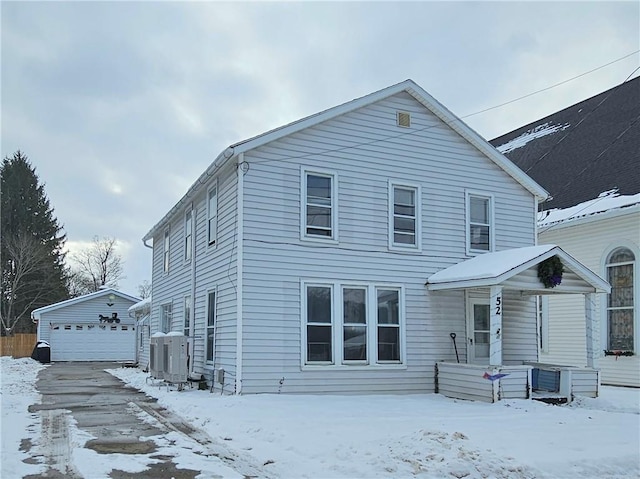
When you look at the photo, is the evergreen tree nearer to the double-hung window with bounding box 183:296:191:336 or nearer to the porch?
the double-hung window with bounding box 183:296:191:336

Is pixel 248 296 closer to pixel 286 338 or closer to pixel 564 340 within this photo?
pixel 286 338

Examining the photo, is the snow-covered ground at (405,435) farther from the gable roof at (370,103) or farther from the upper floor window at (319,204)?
the gable roof at (370,103)

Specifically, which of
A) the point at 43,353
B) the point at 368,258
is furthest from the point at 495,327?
the point at 43,353

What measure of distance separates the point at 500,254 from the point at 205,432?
8.03 metres

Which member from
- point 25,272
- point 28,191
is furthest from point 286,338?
point 28,191

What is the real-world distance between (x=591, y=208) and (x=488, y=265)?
5352 mm

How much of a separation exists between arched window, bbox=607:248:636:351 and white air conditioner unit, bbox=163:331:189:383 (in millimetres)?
10650

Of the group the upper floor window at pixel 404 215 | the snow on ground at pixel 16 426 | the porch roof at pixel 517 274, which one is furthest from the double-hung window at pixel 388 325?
the snow on ground at pixel 16 426

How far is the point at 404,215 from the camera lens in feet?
48.3

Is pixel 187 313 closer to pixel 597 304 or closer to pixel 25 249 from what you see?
pixel 597 304

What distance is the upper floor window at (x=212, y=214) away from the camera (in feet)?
48.6

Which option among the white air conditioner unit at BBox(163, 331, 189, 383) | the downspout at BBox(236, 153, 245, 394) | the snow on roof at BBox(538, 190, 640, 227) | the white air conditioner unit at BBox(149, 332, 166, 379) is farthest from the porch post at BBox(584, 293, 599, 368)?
the white air conditioner unit at BBox(149, 332, 166, 379)

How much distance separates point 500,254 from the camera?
1451cm

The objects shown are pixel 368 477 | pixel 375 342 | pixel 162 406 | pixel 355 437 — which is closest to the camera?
pixel 368 477
